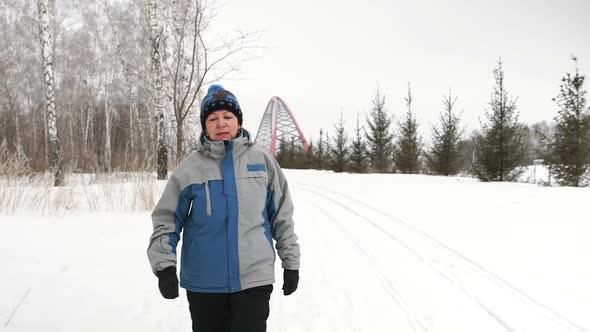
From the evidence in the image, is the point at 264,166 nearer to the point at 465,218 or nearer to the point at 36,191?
the point at 36,191

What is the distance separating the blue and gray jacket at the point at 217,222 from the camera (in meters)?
1.75

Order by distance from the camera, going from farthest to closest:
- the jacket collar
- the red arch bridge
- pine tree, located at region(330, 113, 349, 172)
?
the red arch bridge < pine tree, located at region(330, 113, 349, 172) < the jacket collar

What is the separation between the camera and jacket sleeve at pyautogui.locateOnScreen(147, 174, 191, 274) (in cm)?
174

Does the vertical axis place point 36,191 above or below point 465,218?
above

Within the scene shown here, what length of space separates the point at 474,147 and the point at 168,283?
66.3 ft

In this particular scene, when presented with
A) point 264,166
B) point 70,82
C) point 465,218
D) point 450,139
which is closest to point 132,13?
point 70,82

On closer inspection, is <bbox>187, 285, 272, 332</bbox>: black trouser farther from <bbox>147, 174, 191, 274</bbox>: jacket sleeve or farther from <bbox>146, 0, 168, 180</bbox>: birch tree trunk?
<bbox>146, 0, 168, 180</bbox>: birch tree trunk

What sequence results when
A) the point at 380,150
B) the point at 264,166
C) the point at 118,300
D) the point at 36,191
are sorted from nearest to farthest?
the point at 264,166
the point at 118,300
the point at 36,191
the point at 380,150

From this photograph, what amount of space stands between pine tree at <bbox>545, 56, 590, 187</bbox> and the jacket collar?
1553 centimetres

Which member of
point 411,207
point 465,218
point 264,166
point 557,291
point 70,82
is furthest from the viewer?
point 70,82

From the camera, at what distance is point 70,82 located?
26.1 meters

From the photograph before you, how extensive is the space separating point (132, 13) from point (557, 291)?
927 inches

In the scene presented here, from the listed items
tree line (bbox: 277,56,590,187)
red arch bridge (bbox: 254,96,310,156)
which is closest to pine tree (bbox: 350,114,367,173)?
tree line (bbox: 277,56,590,187)

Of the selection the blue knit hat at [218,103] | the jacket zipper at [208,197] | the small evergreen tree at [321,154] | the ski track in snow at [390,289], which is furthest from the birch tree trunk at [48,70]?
the small evergreen tree at [321,154]
